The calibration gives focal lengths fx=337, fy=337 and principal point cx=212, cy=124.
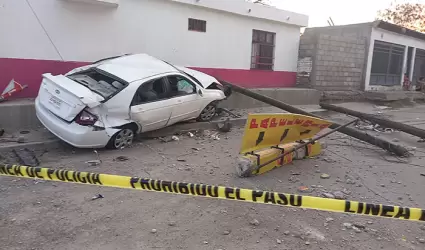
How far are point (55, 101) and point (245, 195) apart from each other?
4814 mm

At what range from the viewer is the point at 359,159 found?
6.91 metres

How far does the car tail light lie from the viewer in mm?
5906

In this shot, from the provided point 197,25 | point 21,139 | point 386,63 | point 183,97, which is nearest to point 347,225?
point 183,97

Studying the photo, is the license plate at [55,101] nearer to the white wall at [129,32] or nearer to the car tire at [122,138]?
the car tire at [122,138]

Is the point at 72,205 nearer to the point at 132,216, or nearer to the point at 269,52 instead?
the point at 132,216

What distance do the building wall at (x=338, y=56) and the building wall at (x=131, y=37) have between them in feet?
3.77

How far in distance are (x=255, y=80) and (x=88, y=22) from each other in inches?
253

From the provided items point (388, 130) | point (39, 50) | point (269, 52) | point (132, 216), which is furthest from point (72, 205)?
point (269, 52)

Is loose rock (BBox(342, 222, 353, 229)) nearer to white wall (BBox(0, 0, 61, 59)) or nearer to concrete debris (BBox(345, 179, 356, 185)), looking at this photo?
concrete debris (BBox(345, 179, 356, 185))

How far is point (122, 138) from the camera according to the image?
6574 millimetres

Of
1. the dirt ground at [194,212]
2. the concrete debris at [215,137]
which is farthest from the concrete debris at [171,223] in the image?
the concrete debris at [215,137]

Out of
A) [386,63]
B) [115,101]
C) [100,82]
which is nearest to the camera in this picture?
[115,101]

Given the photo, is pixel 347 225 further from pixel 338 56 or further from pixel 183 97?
pixel 338 56

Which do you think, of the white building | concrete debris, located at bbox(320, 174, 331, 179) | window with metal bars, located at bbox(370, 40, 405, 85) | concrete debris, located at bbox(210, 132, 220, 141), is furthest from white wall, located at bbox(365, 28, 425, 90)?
concrete debris, located at bbox(320, 174, 331, 179)
